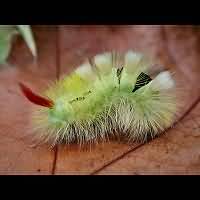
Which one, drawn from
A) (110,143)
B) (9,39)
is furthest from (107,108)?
(9,39)

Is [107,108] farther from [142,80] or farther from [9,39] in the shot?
[9,39]

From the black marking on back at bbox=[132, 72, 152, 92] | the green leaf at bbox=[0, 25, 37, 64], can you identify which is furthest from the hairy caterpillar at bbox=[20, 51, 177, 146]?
the green leaf at bbox=[0, 25, 37, 64]

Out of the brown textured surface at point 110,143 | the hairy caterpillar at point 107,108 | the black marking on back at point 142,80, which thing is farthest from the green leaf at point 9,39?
the black marking on back at point 142,80

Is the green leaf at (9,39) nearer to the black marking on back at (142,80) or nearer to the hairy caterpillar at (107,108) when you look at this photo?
the hairy caterpillar at (107,108)

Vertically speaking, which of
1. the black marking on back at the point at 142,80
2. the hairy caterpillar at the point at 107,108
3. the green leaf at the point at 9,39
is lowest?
the hairy caterpillar at the point at 107,108

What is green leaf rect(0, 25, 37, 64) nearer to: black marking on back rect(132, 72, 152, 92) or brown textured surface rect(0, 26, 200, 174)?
brown textured surface rect(0, 26, 200, 174)
